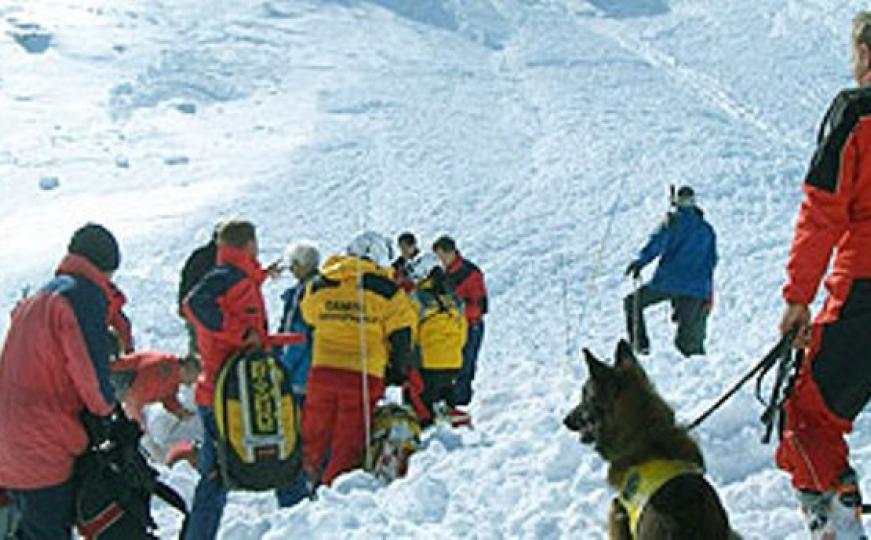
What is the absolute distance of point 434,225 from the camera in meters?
22.6

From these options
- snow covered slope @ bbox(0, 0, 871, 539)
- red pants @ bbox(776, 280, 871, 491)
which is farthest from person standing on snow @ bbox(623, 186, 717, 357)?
red pants @ bbox(776, 280, 871, 491)

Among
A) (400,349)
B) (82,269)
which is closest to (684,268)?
(400,349)

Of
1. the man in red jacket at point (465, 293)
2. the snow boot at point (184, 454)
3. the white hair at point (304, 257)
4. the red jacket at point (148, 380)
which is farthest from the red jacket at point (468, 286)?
the snow boot at point (184, 454)

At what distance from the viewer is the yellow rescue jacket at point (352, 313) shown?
25.5 feet

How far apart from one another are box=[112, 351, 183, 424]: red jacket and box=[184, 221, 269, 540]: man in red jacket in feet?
6.44

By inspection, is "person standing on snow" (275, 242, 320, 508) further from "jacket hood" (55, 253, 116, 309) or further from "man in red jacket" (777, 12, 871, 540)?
"man in red jacket" (777, 12, 871, 540)

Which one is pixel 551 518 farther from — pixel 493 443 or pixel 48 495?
pixel 48 495

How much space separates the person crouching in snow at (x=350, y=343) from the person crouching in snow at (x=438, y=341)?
1.65 metres

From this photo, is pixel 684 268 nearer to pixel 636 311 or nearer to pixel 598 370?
pixel 636 311

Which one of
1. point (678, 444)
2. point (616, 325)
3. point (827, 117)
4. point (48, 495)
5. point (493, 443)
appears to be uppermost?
point (827, 117)

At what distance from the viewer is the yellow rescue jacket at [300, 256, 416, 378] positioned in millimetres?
7781

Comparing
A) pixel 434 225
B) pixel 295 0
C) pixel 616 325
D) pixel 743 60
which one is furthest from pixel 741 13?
pixel 616 325

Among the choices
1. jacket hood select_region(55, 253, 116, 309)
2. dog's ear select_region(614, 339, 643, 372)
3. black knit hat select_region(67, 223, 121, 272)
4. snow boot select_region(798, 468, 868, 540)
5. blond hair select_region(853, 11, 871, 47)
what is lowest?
snow boot select_region(798, 468, 868, 540)

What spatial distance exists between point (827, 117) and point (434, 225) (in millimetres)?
18158
